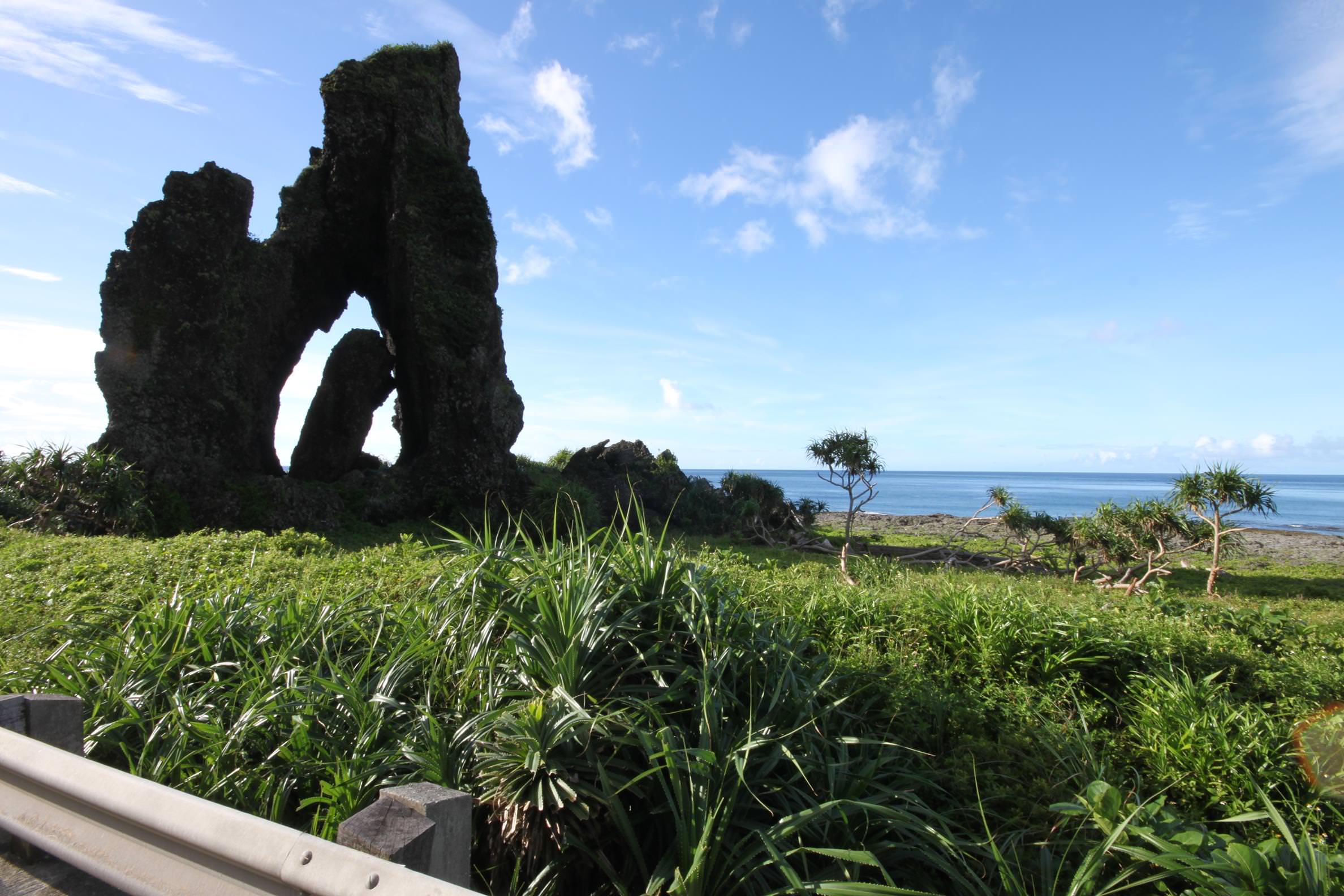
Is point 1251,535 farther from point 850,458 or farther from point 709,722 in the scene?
point 709,722

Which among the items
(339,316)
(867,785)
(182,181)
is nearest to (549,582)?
(867,785)

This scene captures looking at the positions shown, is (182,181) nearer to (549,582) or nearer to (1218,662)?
(549,582)

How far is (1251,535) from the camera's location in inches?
1387

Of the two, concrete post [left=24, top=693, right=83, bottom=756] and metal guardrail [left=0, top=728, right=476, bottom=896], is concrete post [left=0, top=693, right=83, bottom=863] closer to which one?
concrete post [left=24, top=693, right=83, bottom=756]

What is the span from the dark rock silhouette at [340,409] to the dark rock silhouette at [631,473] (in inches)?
251

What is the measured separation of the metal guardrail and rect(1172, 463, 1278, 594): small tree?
15.9m

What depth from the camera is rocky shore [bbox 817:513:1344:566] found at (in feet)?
85.8

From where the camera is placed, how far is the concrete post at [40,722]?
2.84 metres

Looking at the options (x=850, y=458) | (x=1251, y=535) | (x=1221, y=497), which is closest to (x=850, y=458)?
(x=850, y=458)

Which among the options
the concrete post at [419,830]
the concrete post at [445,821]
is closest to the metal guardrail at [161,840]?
the concrete post at [419,830]

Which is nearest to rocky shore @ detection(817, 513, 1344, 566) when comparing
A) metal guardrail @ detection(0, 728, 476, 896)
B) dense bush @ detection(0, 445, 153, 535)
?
dense bush @ detection(0, 445, 153, 535)

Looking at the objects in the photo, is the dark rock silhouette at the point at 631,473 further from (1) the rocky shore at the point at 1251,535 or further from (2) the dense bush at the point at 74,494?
(2) the dense bush at the point at 74,494

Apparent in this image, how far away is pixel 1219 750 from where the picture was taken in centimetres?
412

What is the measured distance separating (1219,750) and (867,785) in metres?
2.15
